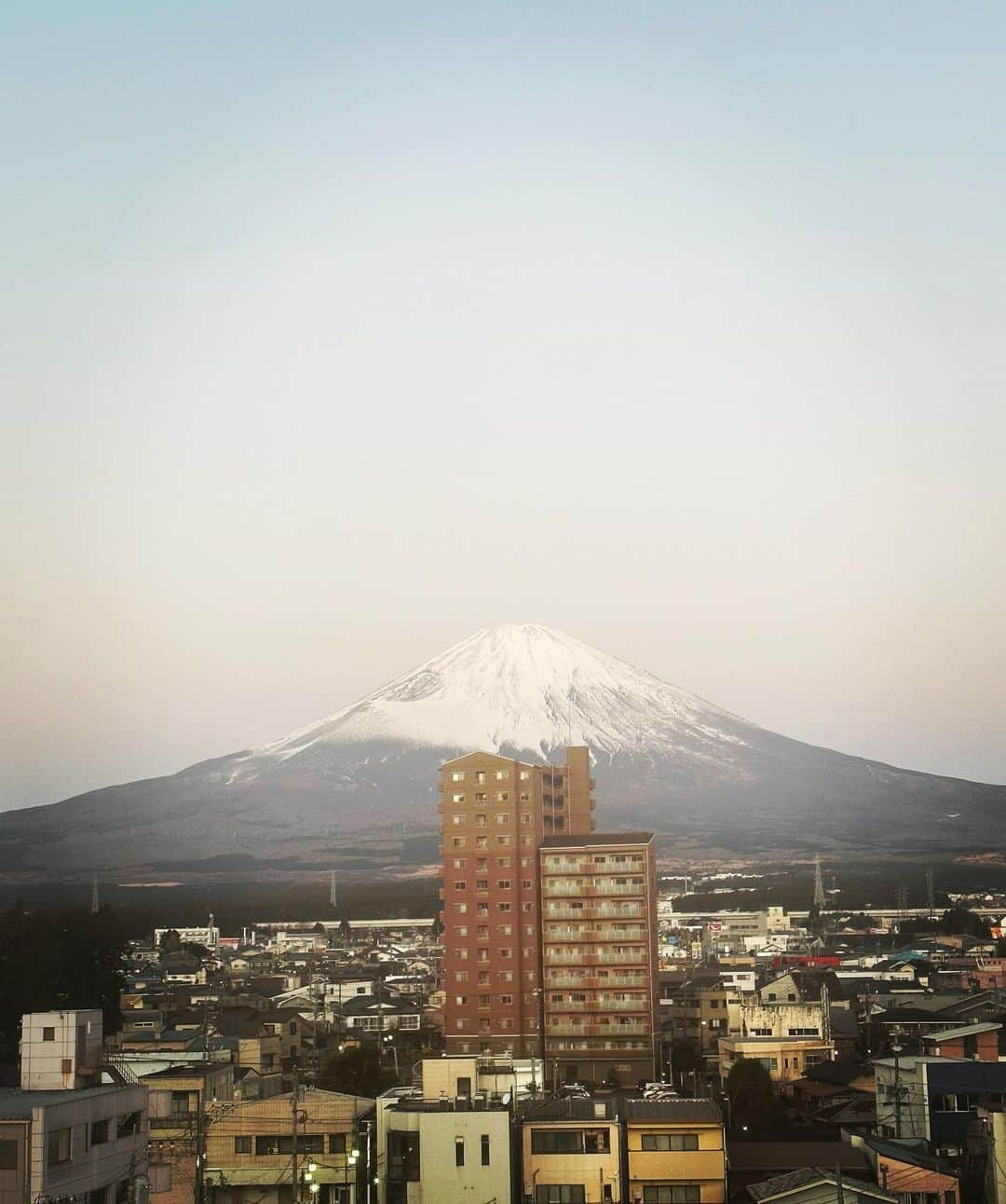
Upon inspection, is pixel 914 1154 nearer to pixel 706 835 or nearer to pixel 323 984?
pixel 323 984

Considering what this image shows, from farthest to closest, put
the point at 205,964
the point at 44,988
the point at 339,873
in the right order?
the point at 339,873, the point at 205,964, the point at 44,988

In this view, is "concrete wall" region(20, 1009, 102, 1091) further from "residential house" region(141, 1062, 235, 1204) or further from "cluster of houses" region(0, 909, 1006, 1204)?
"residential house" region(141, 1062, 235, 1204)

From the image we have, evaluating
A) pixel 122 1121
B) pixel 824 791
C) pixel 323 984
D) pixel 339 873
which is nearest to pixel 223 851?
pixel 339 873

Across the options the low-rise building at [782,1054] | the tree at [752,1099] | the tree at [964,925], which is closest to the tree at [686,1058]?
the low-rise building at [782,1054]

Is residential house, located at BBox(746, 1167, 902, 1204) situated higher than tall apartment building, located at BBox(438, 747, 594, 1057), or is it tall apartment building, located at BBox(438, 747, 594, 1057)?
tall apartment building, located at BBox(438, 747, 594, 1057)

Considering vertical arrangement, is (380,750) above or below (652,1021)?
above

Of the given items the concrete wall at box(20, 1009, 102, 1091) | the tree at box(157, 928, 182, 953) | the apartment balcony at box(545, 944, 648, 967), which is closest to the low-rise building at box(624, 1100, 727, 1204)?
the concrete wall at box(20, 1009, 102, 1091)
